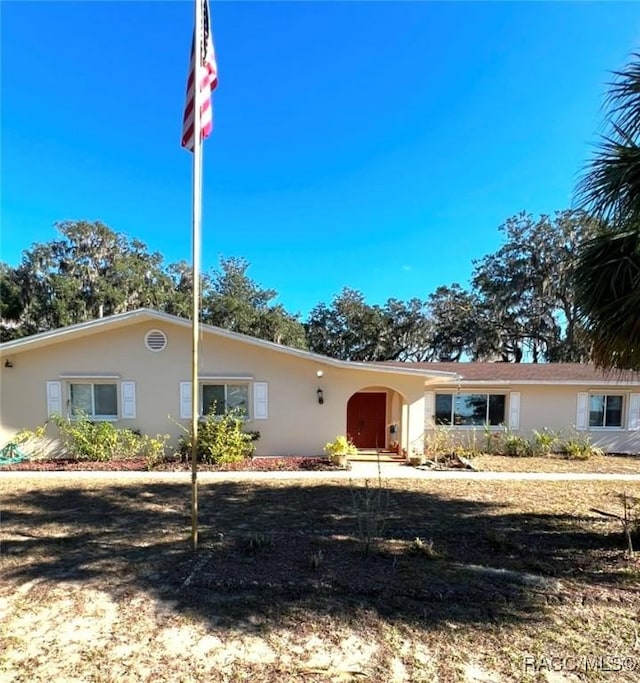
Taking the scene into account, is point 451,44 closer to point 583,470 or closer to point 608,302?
point 608,302

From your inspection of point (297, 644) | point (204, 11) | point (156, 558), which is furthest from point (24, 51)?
point (297, 644)

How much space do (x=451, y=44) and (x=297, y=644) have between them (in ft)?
33.0

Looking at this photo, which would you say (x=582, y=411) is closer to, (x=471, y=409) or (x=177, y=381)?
(x=471, y=409)

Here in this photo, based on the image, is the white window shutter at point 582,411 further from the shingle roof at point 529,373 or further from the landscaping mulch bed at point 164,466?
the landscaping mulch bed at point 164,466

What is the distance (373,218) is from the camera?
58.9 ft

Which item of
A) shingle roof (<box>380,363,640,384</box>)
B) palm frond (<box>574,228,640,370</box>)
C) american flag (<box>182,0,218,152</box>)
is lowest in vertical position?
shingle roof (<box>380,363,640,384</box>)

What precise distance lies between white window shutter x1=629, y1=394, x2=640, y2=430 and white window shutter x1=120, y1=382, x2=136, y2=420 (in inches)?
648

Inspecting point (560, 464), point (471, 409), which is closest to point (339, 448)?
point (471, 409)

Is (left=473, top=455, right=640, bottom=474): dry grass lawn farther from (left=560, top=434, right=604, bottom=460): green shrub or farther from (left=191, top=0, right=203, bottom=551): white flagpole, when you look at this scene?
(left=191, top=0, right=203, bottom=551): white flagpole

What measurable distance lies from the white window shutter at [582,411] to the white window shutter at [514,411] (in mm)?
2114

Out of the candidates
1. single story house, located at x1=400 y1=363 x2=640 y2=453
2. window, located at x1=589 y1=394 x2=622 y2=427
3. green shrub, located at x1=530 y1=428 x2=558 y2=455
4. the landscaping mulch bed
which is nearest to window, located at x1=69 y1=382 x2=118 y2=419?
the landscaping mulch bed

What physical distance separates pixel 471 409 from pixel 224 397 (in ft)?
28.0

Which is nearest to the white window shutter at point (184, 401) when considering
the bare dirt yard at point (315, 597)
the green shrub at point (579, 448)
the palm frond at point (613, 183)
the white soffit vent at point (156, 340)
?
the white soffit vent at point (156, 340)

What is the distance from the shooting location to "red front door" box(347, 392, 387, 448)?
16.0 metres
